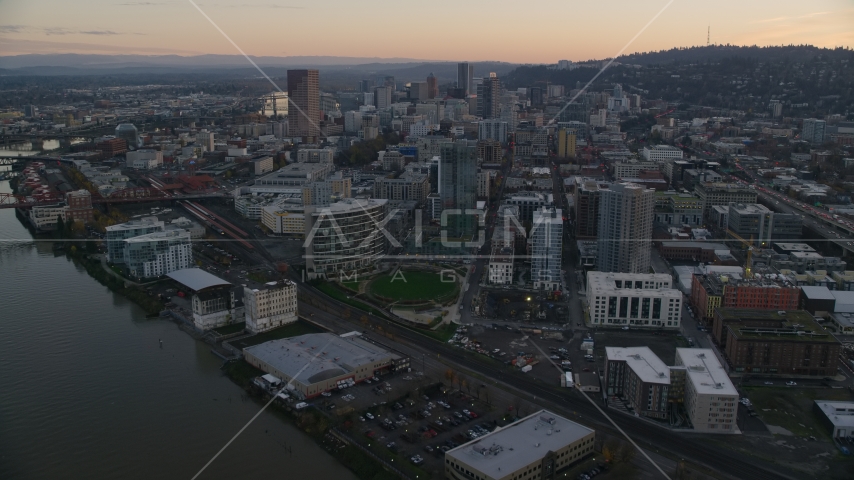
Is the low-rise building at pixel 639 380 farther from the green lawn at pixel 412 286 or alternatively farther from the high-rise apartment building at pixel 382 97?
the high-rise apartment building at pixel 382 97

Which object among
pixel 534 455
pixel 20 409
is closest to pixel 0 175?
pixel 20 409

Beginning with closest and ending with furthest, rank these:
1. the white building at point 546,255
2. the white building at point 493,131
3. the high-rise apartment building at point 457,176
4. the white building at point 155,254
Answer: the white building at point 546,255 < the white building at point 155,254 < the high-rise apartment building at point 457,176 < the white building at point 493,131

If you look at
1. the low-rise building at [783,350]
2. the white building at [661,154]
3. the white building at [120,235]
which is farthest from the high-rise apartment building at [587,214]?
the white building at [661,154]

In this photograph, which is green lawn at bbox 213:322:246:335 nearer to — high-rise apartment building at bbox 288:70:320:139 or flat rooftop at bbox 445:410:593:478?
flat rooftop at bbox 445:410:593:478

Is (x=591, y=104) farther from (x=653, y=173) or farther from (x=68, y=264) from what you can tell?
(x=68, y=264)

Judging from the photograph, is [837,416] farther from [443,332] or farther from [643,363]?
[443,332]

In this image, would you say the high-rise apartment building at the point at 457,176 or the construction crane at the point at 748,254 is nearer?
the construction crane at the point at 748,254
